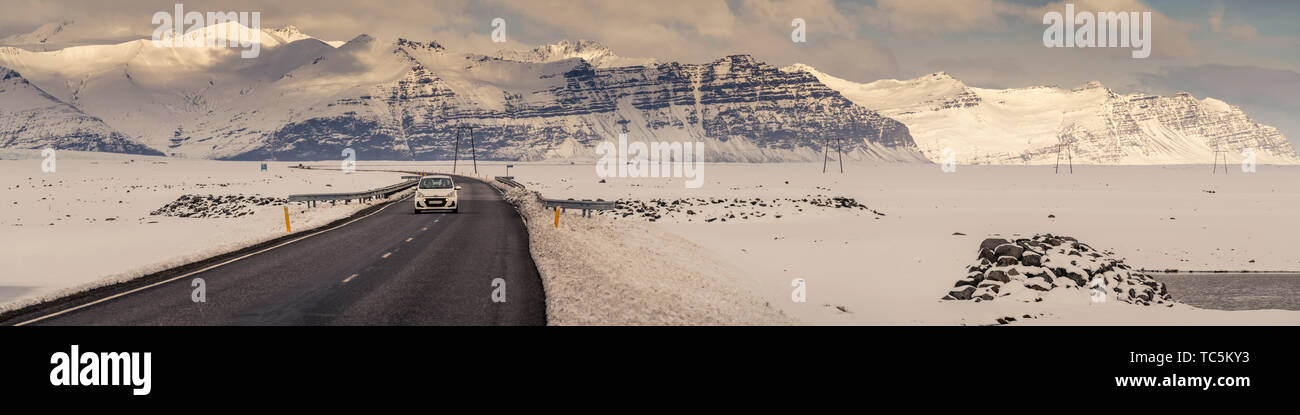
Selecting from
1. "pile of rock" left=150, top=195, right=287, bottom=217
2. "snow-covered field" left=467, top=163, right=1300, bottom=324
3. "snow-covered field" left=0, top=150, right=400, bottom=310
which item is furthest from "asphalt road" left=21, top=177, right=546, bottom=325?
"pile of rock" left=150, top=195, right=287, bottom=217

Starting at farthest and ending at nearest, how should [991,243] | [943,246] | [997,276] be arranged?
[943,246]
[991,243]
[997,276]

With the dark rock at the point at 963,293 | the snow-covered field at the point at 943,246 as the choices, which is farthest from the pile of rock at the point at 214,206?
the dark rock at the point at 963,293

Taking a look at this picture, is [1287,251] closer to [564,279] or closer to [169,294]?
[564,279]

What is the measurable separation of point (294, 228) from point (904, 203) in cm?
4247

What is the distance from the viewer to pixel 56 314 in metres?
13.5

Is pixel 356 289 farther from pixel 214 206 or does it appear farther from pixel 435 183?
pixel 214 206

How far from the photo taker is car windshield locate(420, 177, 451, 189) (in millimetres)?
43625

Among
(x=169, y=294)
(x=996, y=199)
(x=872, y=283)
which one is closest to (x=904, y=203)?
(x=996, y=199)

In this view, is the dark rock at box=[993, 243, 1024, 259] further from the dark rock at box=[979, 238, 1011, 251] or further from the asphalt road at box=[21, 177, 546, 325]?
the asphalt road at box=[21, 177, 546, 325]

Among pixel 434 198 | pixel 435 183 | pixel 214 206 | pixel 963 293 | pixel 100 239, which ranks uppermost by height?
pixel 435 183

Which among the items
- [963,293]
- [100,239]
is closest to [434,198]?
[100,239]

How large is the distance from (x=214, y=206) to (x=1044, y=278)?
50762mm

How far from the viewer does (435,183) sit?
44.2 metres

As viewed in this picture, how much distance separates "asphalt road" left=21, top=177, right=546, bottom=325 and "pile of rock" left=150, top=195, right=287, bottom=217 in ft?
92.2
